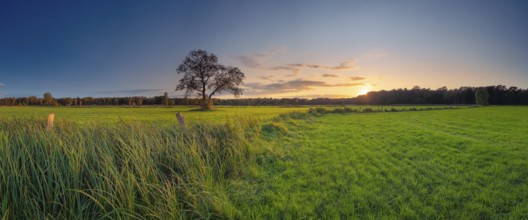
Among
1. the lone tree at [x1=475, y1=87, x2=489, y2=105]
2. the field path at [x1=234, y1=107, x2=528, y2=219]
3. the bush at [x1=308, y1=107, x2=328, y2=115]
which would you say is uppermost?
the lone tree at [x1=475, y1=87, x2=489, y2=105]

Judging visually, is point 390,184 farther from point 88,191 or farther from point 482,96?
point 482,96

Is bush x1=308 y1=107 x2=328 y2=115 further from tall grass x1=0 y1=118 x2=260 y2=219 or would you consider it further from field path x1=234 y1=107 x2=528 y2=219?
tall grass x1=0 y1=118 x2=260 y2=219

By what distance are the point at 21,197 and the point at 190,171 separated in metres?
2.71

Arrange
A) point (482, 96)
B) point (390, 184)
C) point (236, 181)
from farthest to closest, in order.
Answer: point (482, 96), point (236, 181), point (390, 184)

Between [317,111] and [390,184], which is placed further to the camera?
[317,111]

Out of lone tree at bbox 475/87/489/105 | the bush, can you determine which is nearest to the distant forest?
lone tree at bbox 475/87/489/105

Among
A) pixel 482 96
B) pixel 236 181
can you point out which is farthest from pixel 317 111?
pixel 482 96

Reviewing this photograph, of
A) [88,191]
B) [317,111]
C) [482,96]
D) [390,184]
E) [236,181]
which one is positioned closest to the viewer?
[88,191]

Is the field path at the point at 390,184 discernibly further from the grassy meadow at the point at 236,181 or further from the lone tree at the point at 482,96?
the lone tree at the point at 482,96

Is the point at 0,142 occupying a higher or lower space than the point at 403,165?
higher

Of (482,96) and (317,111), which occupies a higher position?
(482,96)

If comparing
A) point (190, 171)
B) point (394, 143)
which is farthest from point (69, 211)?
point (394, 143)

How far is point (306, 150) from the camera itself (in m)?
10.9

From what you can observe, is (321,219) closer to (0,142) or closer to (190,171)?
(190,171)
